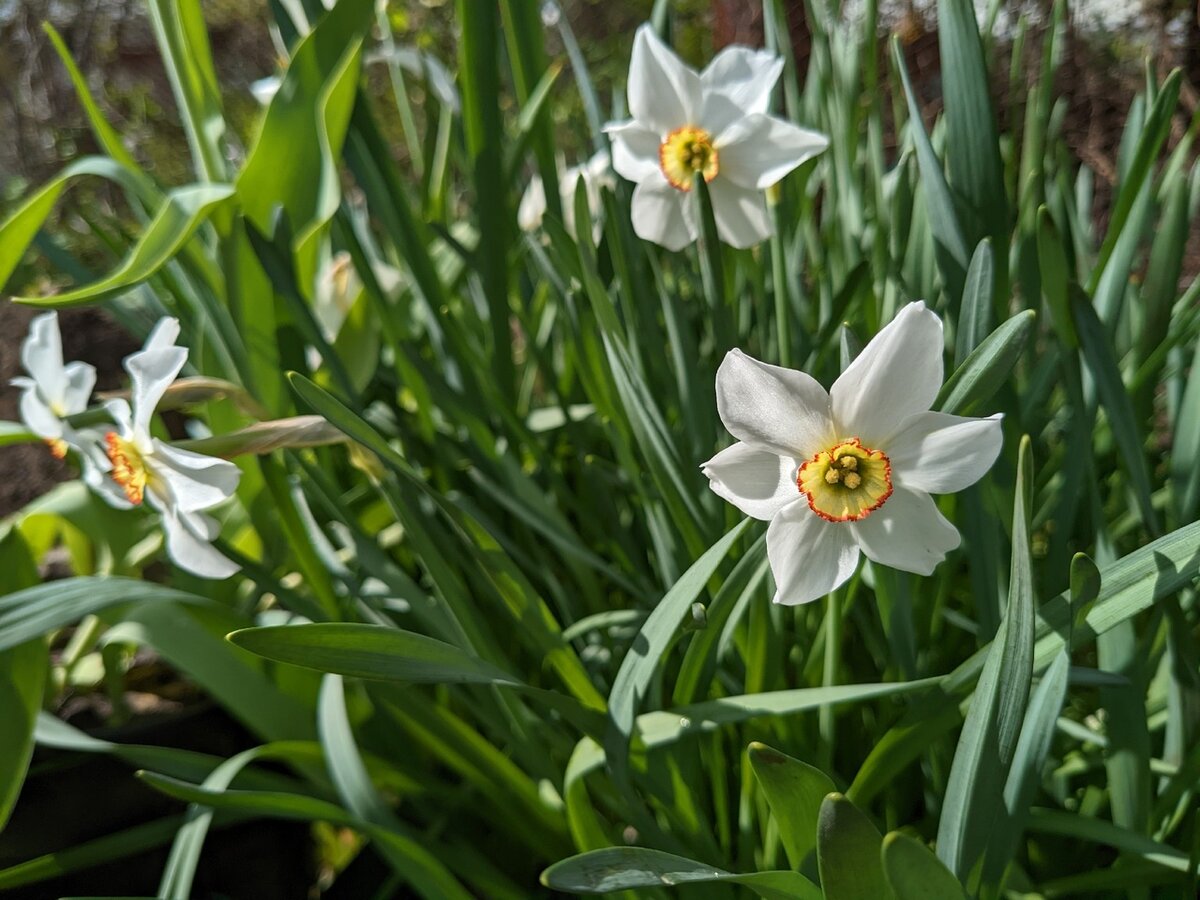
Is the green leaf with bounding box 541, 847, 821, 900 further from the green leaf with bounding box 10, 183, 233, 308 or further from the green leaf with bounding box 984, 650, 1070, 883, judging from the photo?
the green leaf with bounding box 10, 183, 233, 308

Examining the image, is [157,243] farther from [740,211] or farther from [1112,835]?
[1112,835]

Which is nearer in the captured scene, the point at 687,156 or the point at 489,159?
the point at 687,156

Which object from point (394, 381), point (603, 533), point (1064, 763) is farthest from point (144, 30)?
point (1064, 763)

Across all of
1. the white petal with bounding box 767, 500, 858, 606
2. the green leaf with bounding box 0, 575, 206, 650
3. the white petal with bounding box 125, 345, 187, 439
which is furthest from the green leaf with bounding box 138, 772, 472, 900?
the white petal with bounding box 767, 500, 858, 606

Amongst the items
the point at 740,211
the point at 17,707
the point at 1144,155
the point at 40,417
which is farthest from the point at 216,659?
the point at 1144,155

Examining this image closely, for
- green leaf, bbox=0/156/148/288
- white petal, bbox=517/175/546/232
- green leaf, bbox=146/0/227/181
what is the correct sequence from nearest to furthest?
green leaf, bbox=0/156/148/288 < green leaf, bbox=146/0/227/181 < white petal, bbox=517/175/546/232

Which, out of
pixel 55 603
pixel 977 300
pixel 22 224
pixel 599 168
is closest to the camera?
pixel 977 300

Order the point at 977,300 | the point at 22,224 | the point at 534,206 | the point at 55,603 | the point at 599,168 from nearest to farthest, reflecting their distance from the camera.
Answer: the point at 977,300 < the point at 55,603 < the point at 22,224 < the point at 599,168 < the point at 534,206

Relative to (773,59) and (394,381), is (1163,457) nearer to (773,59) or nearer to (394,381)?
(773,59)
